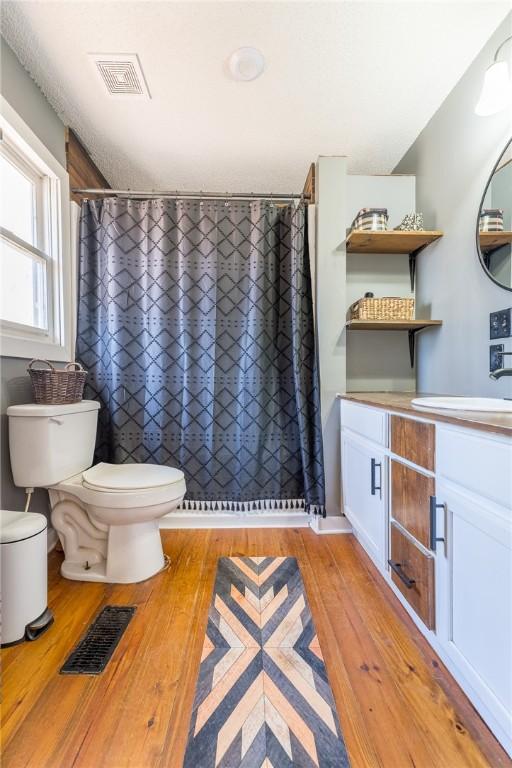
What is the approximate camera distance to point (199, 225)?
1963mm

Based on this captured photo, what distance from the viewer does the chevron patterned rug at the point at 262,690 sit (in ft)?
2.85

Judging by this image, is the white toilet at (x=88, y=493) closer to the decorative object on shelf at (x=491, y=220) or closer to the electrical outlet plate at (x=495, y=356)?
the electrical outlet plate at (x=495, y=356)

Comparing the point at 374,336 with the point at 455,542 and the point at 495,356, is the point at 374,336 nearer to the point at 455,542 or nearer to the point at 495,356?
the point at 495,356

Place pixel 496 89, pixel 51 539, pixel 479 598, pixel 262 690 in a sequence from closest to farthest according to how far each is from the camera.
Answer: pixel 479 598
pixel 262 690
pixel 496 89
pixel 51 539

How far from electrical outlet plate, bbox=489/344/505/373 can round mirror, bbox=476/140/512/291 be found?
0.24 meters

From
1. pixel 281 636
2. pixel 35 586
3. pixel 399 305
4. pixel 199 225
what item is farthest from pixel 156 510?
pixel 399 305

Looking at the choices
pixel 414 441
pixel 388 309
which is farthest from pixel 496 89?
pixel 414 441

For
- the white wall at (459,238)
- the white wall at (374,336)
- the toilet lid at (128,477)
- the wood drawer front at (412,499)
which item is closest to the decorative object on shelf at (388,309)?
the white wall at (459,238)

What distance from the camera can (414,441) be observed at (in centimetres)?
117

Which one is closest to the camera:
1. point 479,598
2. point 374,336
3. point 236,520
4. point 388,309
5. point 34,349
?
point 479,598

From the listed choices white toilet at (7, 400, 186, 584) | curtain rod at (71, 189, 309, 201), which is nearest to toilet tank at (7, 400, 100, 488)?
white toilet at (7, 400, 186, 584)

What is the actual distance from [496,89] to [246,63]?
1.00 metres

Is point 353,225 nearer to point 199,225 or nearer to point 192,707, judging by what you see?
point 199,225

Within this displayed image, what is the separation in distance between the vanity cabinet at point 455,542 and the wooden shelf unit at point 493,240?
845mm
